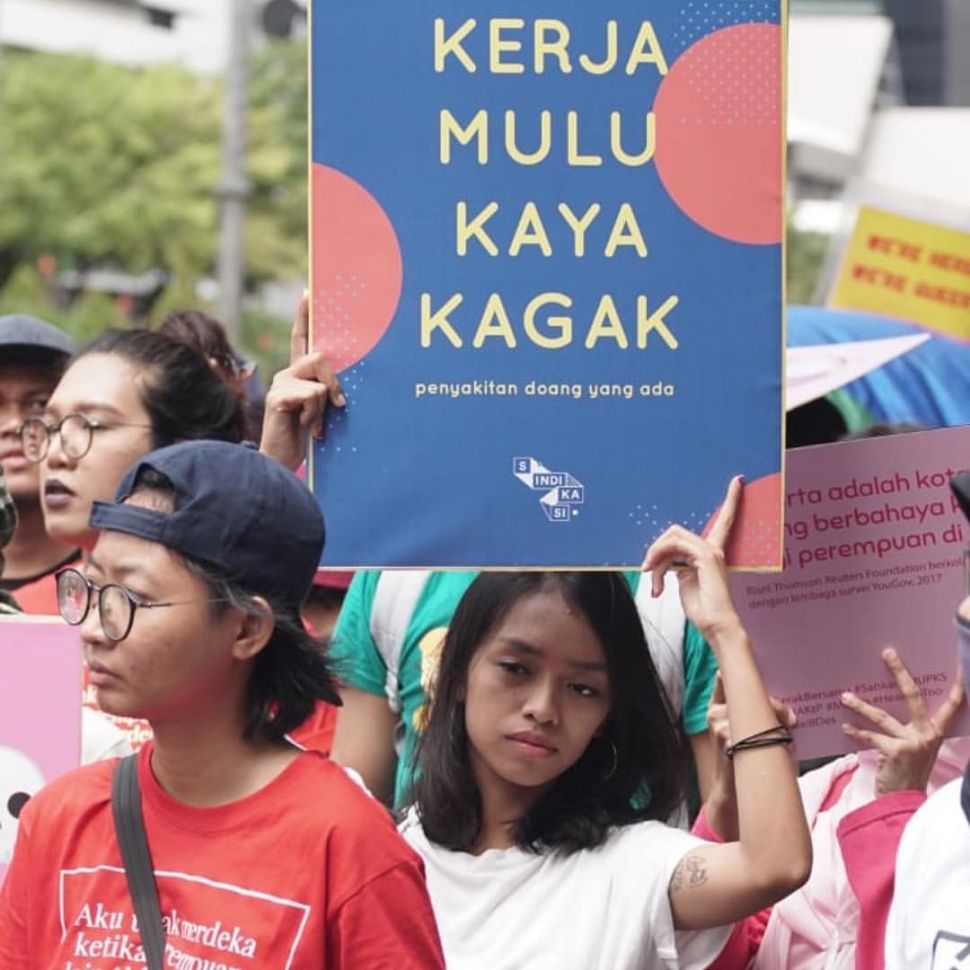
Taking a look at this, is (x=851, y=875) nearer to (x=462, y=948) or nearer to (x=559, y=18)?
(x=462, y=948)

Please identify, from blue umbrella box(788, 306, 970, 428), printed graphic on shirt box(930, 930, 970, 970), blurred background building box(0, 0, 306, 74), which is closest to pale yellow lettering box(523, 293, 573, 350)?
printed graphic on shirt box(930, 930, 970, 970)

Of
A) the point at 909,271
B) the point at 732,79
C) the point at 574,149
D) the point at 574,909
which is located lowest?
the point at 574,909

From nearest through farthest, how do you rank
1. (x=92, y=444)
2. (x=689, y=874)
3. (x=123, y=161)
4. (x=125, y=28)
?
1. (x=689, y=874)
2. (x=92, y=444)
3. (x=123, y=161)
4. (x=125, y=28)

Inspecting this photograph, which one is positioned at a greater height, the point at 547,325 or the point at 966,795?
the point at 547,325

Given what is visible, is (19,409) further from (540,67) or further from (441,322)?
(540,67)

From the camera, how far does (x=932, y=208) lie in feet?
35.2

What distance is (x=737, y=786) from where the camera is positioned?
3379 millimetres

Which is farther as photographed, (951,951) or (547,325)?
(547,325)

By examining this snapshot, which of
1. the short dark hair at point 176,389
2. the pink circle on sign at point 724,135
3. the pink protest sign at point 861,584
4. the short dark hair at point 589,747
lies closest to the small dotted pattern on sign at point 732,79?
the pink circle on sign at point 724,135

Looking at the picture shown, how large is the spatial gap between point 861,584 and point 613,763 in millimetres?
529

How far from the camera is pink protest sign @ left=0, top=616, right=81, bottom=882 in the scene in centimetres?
390

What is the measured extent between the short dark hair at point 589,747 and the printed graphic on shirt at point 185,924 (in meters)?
0.74

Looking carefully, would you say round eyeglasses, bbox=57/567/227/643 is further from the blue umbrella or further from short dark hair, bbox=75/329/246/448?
the blue umbrella

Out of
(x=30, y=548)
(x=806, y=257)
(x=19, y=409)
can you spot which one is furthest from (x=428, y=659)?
(x=806, y=257)
